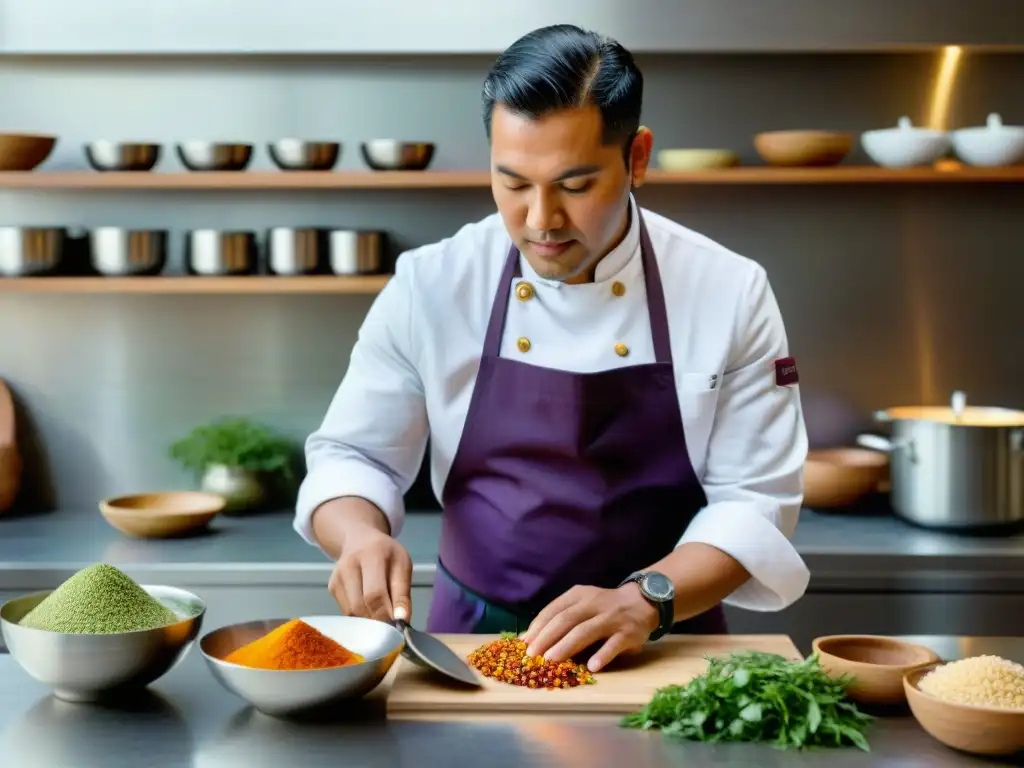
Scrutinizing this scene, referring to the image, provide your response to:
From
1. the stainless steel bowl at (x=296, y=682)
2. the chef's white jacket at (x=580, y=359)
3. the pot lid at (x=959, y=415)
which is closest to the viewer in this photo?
the stainless steel bowl at (x=296, y=682)

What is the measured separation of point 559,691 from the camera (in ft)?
5.26

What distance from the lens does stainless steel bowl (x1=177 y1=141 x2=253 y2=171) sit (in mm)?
3400

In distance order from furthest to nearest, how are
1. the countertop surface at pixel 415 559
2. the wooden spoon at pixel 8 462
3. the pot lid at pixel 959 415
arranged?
the wooden spoon at pixel 8 462 < the pot lid at pixel 959 415 < the countertop surface at pixel 415 559

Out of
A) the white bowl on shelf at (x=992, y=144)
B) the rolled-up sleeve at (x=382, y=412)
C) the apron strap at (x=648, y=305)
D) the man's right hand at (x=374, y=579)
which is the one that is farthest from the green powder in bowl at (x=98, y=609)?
the white bowl on shelf at (x=992, y=144)

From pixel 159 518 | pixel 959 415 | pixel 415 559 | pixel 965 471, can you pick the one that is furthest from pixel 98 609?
pixel 959 415

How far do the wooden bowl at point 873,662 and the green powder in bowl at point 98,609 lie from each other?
0.83 m

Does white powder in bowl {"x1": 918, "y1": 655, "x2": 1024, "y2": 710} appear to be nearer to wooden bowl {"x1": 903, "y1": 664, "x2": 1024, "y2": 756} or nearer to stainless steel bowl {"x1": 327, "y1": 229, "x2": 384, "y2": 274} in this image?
wooden bowl {"x1": 903, "y1": 664, "x2": 1024, "y2": 756}

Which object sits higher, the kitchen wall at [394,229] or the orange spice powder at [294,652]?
the kitchen wall at [394,229]

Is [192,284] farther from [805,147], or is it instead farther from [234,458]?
[805,147]

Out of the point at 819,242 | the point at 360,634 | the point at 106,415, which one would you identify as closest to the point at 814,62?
the point at 819,242

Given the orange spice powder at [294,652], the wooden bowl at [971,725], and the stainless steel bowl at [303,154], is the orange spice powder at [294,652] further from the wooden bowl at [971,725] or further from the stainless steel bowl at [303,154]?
the stainless steel bowl at [303,154]

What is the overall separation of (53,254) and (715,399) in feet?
6.84

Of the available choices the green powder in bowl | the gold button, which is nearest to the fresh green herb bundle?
the green powder in bowl

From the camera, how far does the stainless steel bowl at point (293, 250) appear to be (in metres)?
3.42
